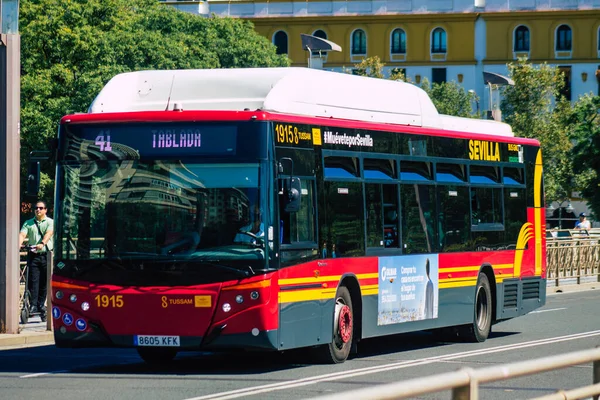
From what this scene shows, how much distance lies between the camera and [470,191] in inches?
759

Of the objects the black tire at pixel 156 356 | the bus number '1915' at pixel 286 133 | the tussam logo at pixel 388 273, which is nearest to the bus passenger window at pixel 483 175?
the tussam logo at pixel 388 273

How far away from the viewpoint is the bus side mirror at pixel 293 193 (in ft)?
46.3

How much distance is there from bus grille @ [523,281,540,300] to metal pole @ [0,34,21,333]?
23.7 feet

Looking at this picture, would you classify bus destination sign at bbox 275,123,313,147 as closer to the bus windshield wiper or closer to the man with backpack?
the bus windshield wiper

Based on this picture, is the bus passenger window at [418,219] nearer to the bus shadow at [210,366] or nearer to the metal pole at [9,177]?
the bus shadow at [210,366]

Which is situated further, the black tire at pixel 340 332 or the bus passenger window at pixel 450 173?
the bus passenger window at pixel 450 173

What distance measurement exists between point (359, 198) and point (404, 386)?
10.4 m

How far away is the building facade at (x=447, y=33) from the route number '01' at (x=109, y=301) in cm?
8773

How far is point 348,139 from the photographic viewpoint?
52.5ft

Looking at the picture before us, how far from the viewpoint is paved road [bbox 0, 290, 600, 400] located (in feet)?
40.9

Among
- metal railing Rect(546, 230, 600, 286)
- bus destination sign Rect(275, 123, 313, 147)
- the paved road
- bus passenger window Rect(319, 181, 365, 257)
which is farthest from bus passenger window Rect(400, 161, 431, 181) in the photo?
metal railing Rect(546, 230, 600, 286)

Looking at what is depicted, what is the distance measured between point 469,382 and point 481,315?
13629mm

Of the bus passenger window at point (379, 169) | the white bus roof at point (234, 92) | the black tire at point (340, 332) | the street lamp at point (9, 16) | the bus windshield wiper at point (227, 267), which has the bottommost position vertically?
the black tire at point (340, 332)

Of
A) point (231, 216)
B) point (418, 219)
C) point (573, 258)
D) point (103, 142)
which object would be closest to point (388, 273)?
point (418, 219)
